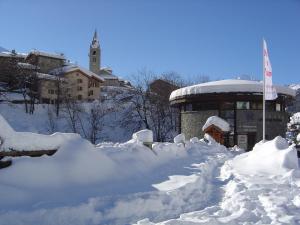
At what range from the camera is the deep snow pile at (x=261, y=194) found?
19.1ft

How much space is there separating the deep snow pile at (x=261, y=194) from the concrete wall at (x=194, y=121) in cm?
1778

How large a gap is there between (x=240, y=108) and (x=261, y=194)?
74.2 ft

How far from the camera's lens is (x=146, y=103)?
2105 inches

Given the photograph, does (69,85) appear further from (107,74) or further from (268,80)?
(268,80)

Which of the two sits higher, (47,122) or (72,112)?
(72,112)

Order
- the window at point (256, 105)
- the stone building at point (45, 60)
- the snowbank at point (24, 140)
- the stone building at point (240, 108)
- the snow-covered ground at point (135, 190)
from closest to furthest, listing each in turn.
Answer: the snow-covered ground at point (135, 190), the snowbank at point (24, 140), the stone building at point (240, 108), the window at point (256, 105), the stone building at point (45, 60)

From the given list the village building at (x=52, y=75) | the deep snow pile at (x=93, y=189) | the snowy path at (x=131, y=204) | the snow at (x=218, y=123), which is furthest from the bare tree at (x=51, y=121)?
the snowy path at (x=131, y=204)

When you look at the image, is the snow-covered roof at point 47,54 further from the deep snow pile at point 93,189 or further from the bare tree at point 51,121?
the deep snow pile at point 93,189

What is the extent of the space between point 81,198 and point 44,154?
2281 mm

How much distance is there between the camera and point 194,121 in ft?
103

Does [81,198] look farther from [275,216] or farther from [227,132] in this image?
[227,132]

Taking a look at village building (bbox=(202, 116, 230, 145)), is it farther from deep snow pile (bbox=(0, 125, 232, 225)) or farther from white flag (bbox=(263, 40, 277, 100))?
deep snow pile (bbox=(0, 125, 232, 225))

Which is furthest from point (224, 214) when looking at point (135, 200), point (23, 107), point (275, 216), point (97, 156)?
point (23, 107)

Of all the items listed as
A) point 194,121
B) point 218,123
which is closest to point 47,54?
point 194,121
